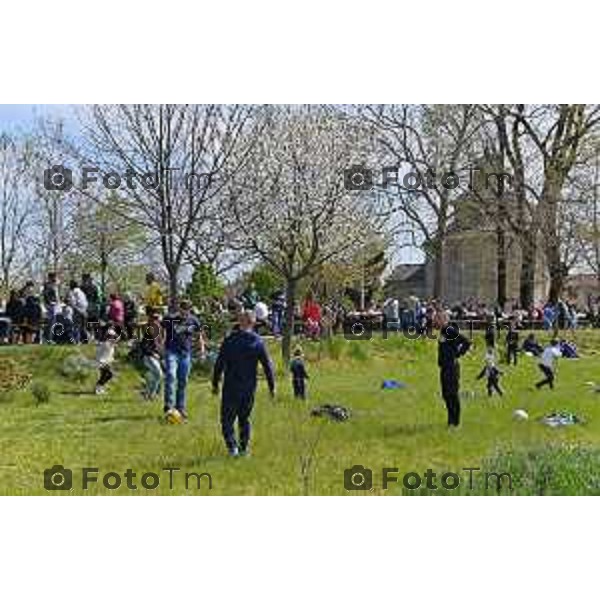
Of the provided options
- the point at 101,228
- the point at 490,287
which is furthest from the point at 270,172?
the point at 490,287

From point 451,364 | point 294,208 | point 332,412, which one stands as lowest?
point 332,412

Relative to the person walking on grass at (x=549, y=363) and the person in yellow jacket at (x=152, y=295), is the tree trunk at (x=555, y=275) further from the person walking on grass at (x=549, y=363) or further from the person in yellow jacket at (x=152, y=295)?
the person in yellow jacket at (x=152, y=295)

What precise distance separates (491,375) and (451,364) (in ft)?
1.33

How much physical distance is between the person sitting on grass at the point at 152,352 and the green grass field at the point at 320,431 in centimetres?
13

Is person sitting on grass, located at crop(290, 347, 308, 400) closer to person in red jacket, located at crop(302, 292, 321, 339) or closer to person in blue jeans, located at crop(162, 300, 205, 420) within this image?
person in red jacket, located at crop(302, 292, 321, 339)

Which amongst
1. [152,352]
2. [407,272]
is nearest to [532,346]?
[407,272]

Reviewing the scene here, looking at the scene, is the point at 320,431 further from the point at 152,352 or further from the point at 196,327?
the point at 152,352

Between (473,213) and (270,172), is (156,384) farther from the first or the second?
(473,213)

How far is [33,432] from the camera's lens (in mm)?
9992

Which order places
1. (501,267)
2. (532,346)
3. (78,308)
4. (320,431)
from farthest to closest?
(532,346) → (501,267) → (78,308) → (320,431)

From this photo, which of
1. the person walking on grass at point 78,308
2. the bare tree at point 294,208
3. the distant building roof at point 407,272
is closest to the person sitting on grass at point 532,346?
the distant building roof at point 407,272

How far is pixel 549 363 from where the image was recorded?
10.8 metres

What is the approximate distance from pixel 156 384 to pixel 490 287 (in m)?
3.16

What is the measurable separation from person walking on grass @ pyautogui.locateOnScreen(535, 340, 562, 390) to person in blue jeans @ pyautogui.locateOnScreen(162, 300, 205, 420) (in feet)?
10.3
